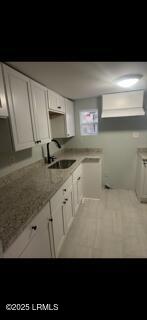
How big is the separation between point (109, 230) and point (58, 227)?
88 centimetres

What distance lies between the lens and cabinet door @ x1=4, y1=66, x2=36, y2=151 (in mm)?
1217

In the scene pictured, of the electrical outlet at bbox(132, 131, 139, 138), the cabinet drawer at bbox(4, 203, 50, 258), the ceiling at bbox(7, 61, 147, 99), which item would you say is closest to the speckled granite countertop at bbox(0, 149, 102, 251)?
the cabinet drawer at bbox(4, 203, 50, 258)

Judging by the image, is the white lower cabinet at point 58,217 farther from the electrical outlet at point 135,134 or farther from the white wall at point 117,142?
the electrical outlet at point 135,134

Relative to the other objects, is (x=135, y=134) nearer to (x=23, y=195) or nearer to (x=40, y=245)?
(x=23, y=195)

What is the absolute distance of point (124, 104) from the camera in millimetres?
2648

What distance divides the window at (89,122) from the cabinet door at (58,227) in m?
2.11

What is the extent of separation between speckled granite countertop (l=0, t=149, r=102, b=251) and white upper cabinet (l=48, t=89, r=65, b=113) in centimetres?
94

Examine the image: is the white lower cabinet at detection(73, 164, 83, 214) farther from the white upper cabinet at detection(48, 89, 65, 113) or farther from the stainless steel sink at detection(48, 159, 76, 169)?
the white upper cabinet at detection(48, 89, 65, 113)

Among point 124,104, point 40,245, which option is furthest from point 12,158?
point 124,104
